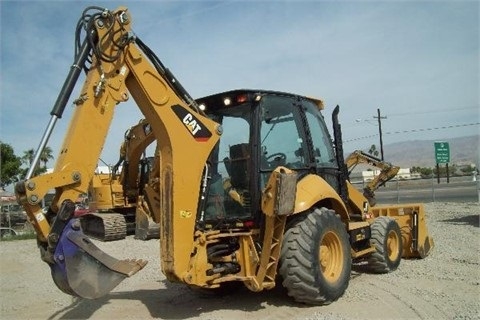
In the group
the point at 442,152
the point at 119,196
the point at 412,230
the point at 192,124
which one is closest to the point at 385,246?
the point at 412,230

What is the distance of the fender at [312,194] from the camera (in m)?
5.64

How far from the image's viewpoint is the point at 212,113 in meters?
6.34

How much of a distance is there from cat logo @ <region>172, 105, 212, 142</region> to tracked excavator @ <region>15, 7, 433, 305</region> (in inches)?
0.5

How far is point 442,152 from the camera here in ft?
77.2

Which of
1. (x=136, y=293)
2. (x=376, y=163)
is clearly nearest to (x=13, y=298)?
(x=136, y=293)

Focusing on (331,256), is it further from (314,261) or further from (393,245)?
(393,245)

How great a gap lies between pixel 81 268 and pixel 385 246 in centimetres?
479

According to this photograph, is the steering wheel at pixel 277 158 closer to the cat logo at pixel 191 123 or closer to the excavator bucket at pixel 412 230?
the cat logo at pixel 191 123

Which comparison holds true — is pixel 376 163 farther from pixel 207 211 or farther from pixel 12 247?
pixel 12 247

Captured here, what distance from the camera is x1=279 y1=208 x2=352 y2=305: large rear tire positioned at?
17.9 ft

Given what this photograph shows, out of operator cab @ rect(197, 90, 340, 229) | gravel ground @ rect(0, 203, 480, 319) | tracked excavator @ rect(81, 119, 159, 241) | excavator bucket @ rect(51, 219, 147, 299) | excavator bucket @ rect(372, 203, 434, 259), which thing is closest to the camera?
excavator bucket @ rect(51, 219, 147, 299)

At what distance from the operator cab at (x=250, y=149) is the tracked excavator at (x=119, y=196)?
19.6 ft

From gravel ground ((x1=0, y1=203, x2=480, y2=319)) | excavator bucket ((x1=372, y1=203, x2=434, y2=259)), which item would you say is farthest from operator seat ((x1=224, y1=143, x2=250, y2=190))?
excavator bucket ((x1=372, y1=203, x2=434, y2=259))

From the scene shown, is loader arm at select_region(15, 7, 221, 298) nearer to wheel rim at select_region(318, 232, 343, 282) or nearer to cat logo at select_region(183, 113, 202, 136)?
cat logo at select_region(183, 113, 202, 136)
